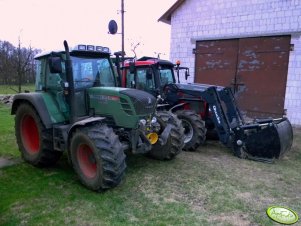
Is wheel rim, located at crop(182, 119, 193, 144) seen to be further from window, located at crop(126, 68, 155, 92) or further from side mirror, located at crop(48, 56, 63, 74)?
side mirror, located at crop(48, 56, 63, 74)

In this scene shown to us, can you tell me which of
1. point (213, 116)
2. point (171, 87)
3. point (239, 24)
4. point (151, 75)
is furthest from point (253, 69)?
point (213, 116)

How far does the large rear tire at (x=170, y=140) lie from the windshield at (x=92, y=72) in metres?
1.03

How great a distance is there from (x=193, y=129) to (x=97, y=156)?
283 centimetres

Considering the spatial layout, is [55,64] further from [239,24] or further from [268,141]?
[239,24]

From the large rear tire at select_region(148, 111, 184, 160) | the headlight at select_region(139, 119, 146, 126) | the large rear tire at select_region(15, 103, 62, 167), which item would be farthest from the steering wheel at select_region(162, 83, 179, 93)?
the large rear tire at select_region(15, 103, 62, 167)

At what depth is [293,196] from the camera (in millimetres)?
3936

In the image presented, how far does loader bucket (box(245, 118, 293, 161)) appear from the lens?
5.14 meters

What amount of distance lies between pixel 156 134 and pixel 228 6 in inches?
293

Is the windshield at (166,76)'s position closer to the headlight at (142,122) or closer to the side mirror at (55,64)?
the headlight at (142,122)

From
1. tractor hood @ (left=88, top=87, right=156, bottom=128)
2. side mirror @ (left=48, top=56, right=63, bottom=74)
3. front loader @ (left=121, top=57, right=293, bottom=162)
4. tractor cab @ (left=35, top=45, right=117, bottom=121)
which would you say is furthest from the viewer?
front loader @ (left=121, top=57, right=293, bottom=162)

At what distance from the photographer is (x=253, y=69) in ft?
32.1

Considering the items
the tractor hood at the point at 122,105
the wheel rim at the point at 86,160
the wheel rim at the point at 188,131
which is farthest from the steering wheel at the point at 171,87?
the wheel rim at the point at 86,160

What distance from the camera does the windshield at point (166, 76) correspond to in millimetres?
7023

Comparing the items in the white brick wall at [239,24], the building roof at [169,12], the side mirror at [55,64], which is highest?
the building roof at [169,12]
